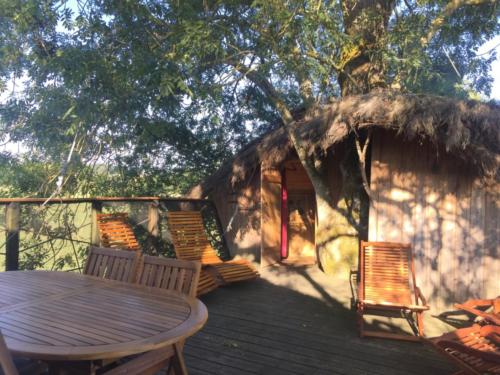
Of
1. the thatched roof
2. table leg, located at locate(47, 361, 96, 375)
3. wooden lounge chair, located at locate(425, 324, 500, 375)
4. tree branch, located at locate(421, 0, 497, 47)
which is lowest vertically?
wooden lounge chair, located at locate(425, 324, 500, 375)

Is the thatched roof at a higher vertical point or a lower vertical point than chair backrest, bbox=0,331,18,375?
higher

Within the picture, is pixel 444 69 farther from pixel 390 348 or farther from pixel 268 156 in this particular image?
pixel 390 348

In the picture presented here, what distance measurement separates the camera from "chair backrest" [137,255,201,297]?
2441mm

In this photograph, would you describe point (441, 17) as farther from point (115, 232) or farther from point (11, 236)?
point (11, 236)

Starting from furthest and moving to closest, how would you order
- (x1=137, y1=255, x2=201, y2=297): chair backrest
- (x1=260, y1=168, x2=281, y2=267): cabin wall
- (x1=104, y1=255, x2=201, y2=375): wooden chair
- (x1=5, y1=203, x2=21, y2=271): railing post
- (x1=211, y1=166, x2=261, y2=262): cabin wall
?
(x1=211, y1=166, x2=261, y2=262): cabin wall
(x1=260, y1=168, x2=281, y2=267): cabin wall
(x1=5, y1=203, x2=21, y2=271): railing post
(x1=137, y1=255, x2=201, y2=297): chair backrest
(x1=104, y1=255, x2=201, y2=375): wooden chair

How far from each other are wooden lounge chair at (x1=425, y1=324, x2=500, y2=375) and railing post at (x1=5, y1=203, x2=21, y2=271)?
386cm

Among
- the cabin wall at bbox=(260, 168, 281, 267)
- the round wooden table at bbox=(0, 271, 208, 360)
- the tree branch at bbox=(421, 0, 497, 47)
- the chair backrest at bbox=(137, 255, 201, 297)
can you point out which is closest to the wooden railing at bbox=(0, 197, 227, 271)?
the cabin wall at bbox=(260, 168, 281, 267)

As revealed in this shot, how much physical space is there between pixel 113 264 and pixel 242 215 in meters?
4.65

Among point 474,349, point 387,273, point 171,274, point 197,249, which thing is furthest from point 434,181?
point 171,274

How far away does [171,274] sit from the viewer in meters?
2.57

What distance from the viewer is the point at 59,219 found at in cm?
479

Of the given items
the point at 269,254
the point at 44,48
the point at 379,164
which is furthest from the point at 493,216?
the point at 44,48

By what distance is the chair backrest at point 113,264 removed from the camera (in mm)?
2801

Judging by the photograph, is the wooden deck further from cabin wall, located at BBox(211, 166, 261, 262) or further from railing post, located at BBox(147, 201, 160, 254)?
cabin wall, located at BBox(211, 166, 261, 262)
